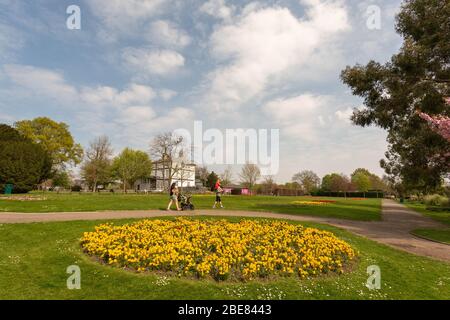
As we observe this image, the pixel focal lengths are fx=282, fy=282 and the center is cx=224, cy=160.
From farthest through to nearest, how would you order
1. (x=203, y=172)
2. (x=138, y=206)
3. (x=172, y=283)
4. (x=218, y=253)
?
(x=203, y=172)
(x=138, y=206)
(x=218, y=253)
(x=172, y=283)

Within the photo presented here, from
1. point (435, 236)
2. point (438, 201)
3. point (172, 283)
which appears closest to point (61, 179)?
point (172, 283)

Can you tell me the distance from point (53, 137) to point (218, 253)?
66.0m

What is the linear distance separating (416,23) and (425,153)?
27.3 ft

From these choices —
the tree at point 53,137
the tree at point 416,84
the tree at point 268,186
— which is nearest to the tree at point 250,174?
the tree at point 268,186

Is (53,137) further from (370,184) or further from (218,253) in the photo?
(370,184)

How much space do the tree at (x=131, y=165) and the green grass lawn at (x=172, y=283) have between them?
256 ft

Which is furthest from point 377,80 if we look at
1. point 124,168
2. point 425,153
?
point 124,168

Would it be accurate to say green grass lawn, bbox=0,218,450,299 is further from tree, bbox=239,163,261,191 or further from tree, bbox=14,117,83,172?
tree, bbox=239,163,261,191

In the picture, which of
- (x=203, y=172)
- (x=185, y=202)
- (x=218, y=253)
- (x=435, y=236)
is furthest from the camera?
(x=203, y=172)

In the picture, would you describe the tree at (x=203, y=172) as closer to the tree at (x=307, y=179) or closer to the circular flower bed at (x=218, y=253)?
the tree at (x=307, y=179)

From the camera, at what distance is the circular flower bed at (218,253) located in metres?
7.04

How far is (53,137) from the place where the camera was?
6188 centimetres
